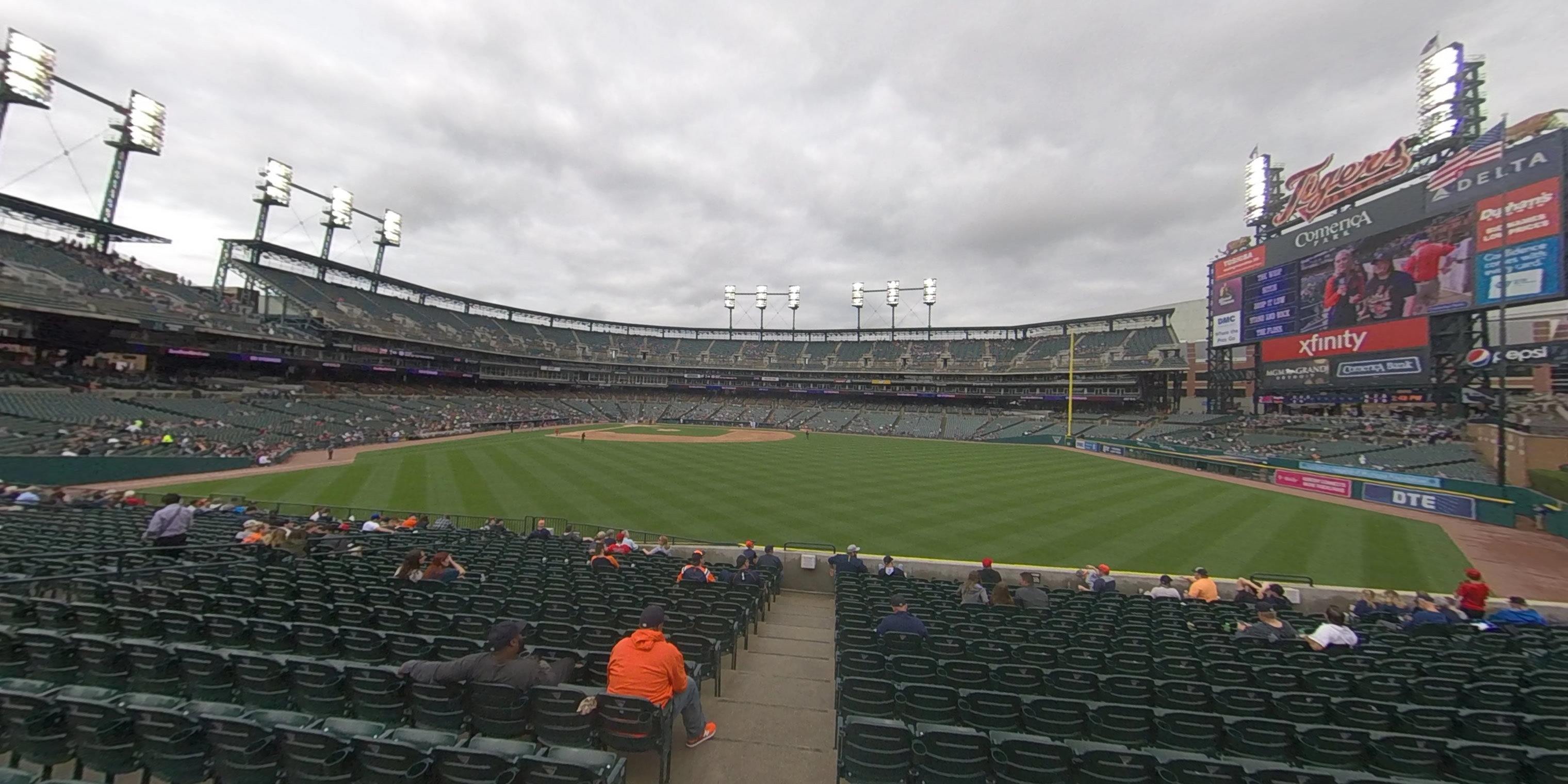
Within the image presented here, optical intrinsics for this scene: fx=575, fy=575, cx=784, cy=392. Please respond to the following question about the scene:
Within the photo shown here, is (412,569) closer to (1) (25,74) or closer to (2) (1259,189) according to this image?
(1) (25,74)

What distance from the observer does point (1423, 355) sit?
3550 centimetres

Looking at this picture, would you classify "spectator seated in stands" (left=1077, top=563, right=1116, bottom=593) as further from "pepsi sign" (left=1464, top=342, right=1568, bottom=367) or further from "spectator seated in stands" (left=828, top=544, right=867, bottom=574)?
"pepsi sign" (left=1464, top=342, right=1568, bottom=367)

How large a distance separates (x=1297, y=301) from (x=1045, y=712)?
5379 cm

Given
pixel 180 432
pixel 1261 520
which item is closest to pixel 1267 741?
pixel 1261 520

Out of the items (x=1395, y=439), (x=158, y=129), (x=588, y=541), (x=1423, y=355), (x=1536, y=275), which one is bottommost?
(x=588, y=541)

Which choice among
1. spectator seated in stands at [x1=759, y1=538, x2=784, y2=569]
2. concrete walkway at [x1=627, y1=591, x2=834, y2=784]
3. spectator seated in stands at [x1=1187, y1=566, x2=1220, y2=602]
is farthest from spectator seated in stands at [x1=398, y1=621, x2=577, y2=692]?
spectator seated in stands at [x1=1187, y1=566, x2=1220, y2=602]

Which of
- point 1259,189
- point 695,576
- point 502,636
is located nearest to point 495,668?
point 502,636

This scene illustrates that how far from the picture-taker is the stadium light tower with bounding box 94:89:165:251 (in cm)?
4400

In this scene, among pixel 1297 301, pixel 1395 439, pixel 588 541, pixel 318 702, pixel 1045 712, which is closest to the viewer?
pixel 318 702

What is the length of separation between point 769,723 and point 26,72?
204 feet

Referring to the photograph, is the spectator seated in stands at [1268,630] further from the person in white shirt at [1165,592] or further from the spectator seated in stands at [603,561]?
the spectator seated in stands at [603,561]

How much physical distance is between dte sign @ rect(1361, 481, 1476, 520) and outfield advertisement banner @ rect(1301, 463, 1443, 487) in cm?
44

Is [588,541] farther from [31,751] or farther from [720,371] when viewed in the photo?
[720,371]

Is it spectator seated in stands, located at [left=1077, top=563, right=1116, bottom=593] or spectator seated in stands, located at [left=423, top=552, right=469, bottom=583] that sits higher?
spectator seated in stands, located at [left=423, top=552, right=469, bottom=583]
